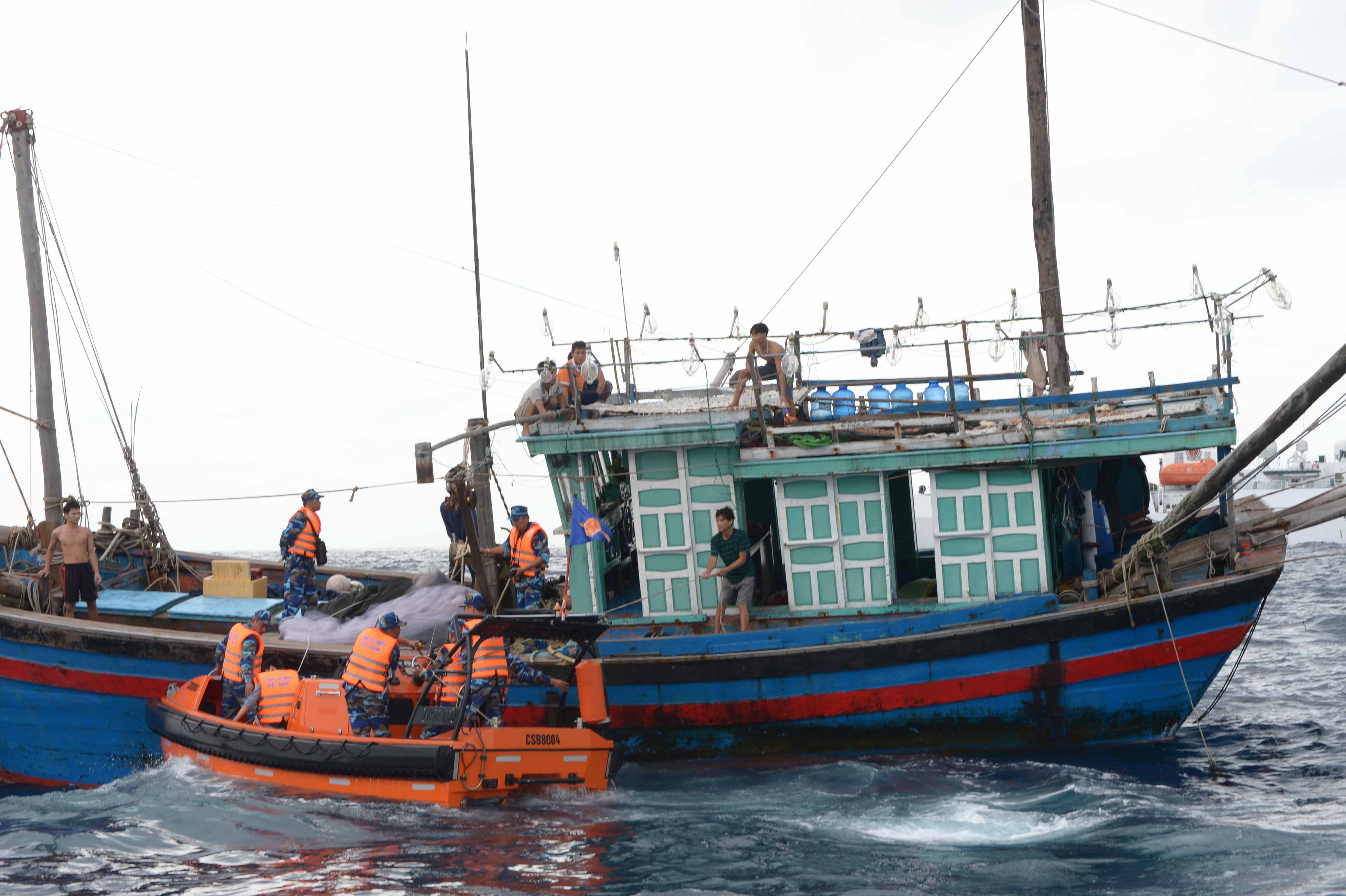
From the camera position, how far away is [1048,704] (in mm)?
11430

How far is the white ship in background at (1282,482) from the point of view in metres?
38.4

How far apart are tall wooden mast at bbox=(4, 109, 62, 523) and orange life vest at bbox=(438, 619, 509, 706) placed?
773 cm

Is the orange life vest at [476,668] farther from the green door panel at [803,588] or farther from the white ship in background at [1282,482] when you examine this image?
the white ship in background at [1282,482]

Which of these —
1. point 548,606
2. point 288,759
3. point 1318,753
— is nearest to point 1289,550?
point 1318,753

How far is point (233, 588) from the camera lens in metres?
14.7

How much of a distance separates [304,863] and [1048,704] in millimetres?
7236

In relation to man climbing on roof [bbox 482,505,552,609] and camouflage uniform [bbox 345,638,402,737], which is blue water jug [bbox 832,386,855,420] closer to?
man climbing on roof [bbox 482,505,552,609]

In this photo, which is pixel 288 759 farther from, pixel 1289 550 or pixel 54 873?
pixel 1289 550

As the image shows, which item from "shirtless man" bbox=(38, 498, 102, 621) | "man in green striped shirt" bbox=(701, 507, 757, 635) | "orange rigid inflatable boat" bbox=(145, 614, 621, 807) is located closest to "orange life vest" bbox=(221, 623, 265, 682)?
"orange rigid inflatable boat" bbox=(145, 614, 621, 807)

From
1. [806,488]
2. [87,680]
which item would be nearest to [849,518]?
[806,488]

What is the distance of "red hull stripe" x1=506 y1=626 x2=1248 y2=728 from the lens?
1118 cm

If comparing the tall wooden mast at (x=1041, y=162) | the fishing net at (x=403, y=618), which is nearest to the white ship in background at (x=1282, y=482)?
the tall wooden mast at (x=1041, y=162)

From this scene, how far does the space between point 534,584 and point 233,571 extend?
477 centimetres

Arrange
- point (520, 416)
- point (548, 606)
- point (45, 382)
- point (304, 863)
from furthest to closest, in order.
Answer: point (45, 382), point (548, 606), point (520, 416), point (304, 863)
